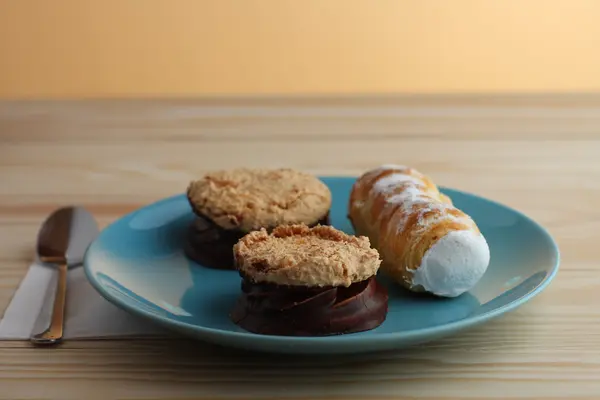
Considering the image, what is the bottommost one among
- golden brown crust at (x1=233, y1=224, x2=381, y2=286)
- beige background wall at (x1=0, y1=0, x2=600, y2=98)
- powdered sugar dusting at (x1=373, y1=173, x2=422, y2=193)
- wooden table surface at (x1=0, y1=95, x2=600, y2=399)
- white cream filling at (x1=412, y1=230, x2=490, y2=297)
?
beige background wall at (x1=0, y1=0, x2=600, y2=98)

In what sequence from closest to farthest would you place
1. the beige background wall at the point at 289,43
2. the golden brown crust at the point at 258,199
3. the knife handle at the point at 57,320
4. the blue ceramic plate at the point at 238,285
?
1. the blue ceramic plate at the point at 238,285
2. the knife handle at the point at 57,320
3. the golden brown crust at the point at 258,199
4. the beige background wall at the point at 289,43

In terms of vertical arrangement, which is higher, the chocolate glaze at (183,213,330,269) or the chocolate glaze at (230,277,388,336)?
the chocolate glaze at (230,277,388,336)

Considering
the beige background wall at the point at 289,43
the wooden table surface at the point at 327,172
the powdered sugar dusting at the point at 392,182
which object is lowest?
the beige background wall at the point at 289,43

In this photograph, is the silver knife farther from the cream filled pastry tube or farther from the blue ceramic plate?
the cream filled pastry tube

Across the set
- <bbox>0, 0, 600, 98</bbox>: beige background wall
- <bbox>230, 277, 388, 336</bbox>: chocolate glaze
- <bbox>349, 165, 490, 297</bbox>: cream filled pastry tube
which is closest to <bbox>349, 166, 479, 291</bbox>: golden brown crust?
<bbox>349, 165, 490, 297</bbox>: cream filled pastry tube

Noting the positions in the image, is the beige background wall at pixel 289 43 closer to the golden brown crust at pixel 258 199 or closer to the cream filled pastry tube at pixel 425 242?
the golden brown crust at pixel 258 199

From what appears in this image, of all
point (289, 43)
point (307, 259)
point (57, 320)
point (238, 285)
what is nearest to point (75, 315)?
point (57, 320)

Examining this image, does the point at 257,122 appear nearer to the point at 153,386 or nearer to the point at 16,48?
the point at 153,386

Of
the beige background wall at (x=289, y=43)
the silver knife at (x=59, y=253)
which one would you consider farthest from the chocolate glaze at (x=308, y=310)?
the beige background wall at (x=289, y=43)
